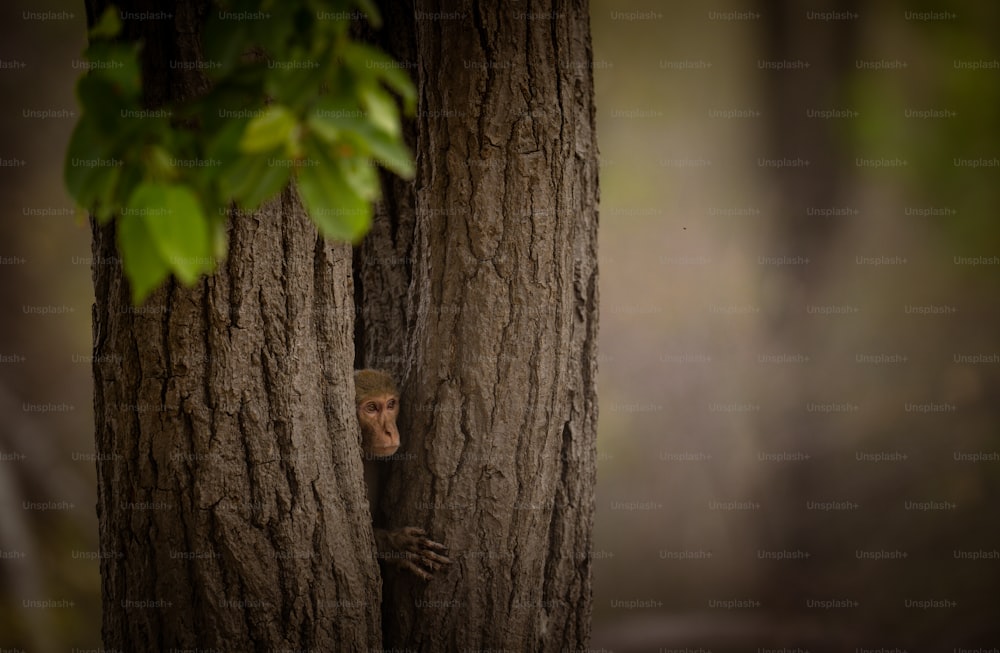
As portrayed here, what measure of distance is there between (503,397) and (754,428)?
6.84m

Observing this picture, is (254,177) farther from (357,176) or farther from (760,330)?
(760,330)

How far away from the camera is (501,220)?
3285 millimetres

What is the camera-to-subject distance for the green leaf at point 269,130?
136cm

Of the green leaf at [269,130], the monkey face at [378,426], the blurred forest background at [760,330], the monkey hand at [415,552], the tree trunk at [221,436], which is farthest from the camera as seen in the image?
the blurred forest background at [760,330]

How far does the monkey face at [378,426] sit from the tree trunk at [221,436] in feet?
1.51

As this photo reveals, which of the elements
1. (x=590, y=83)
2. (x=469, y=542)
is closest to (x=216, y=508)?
(x=469, y=542)

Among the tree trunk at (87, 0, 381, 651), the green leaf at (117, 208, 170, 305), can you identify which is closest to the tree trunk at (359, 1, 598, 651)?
the tree trunk at (87, 0, 381, 651)

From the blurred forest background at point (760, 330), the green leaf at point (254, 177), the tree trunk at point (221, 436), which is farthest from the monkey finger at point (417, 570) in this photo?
the blurred forest background at point (760, 330)

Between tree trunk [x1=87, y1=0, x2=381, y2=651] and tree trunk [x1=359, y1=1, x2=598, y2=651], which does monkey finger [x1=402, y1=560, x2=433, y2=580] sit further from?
tree trunk [x1=87, y1=0, x2=381, y2=651]

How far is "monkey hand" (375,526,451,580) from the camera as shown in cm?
343

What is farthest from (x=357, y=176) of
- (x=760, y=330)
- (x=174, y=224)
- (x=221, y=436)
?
(x=760, y=330)

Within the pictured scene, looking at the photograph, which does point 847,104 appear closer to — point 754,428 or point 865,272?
point 865,272

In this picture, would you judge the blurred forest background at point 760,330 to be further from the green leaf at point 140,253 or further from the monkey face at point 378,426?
the green leaf at point 140,253

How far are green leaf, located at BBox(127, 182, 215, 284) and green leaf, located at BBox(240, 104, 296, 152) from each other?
15cm
